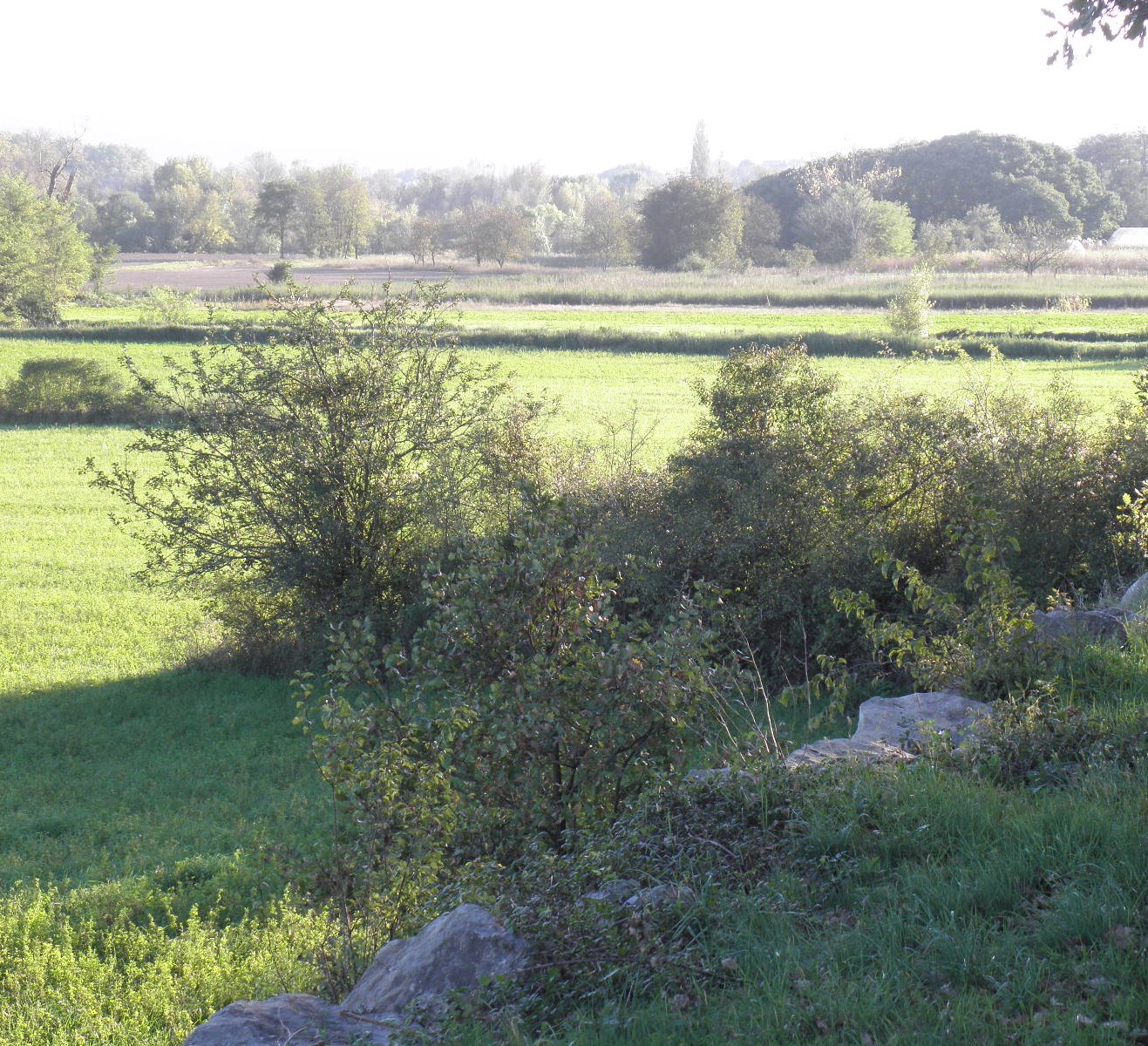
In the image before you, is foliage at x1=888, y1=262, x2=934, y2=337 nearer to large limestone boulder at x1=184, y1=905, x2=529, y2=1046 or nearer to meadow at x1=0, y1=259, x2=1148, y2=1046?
meadow at x1=0, y1=259, x2=1148, y2=1046

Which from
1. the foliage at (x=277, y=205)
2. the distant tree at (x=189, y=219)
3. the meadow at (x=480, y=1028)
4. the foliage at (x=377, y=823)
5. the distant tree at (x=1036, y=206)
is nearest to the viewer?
the meadow at (x=480, y=1028)

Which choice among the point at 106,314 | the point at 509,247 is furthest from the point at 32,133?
the point at 106,314

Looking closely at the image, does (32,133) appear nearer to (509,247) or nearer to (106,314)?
(509,247)

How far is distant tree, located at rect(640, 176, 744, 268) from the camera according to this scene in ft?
280

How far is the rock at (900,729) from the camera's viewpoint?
5.67m

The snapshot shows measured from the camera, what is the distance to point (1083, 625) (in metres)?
7.47

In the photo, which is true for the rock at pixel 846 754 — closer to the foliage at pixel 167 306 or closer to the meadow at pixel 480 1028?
the meadow at pixel 480 1028

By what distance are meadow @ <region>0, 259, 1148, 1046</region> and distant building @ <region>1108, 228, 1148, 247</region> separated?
3585 inches

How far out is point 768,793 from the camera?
4.92m

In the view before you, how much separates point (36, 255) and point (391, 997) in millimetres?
60538

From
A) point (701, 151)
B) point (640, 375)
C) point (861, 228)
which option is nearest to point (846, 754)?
point (640, 375)

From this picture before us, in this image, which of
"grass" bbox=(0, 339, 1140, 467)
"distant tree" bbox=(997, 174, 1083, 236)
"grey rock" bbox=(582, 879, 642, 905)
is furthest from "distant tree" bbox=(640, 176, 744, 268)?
"grey rock" bbox=(582, 879, 642, 905)

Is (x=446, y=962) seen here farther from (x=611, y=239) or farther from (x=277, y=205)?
(x=277, y=205)

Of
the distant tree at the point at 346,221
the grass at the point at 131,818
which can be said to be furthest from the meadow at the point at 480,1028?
the distant tree at the point at 346,221
